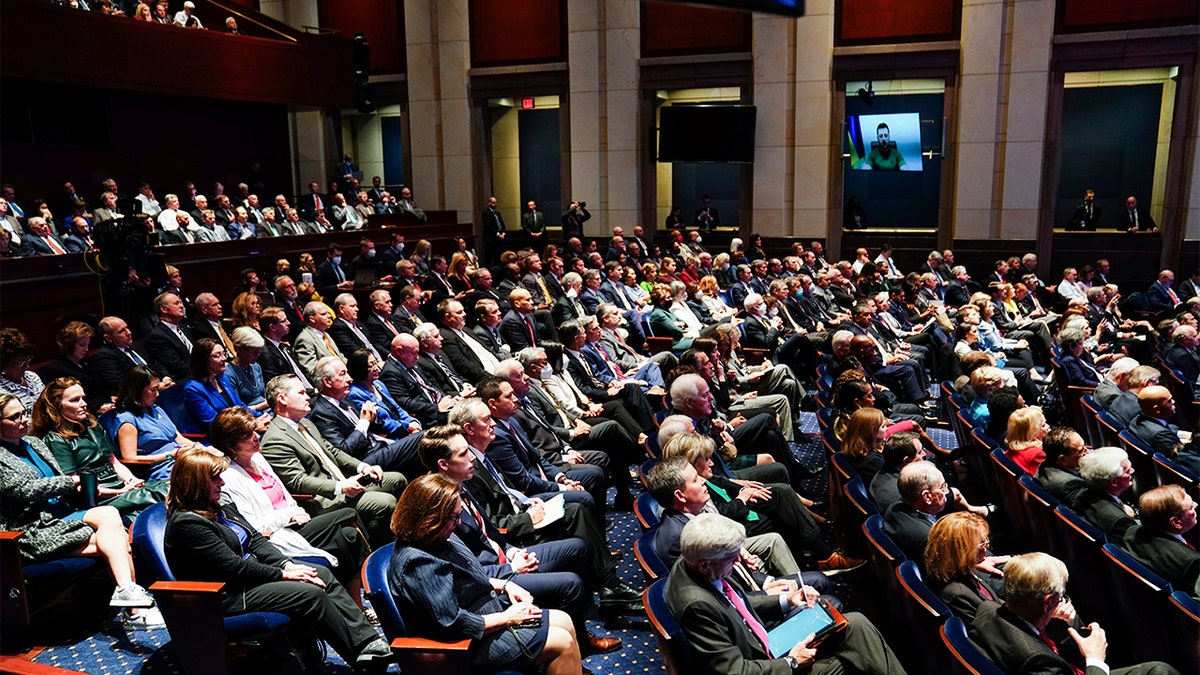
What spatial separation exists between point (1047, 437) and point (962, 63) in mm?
10541

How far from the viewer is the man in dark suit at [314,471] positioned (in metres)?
3.92

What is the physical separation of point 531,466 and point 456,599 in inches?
63.7

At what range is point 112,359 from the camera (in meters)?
5.51

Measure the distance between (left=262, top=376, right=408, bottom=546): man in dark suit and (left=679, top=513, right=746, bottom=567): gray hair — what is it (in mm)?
1758

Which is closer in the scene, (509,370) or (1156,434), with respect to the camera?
(509,370)

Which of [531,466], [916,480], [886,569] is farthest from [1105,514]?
[531,466]

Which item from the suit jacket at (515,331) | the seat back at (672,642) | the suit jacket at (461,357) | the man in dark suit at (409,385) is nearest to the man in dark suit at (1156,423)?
the seat back at (672,642)

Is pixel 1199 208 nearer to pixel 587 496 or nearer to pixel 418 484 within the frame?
pixel 587 496

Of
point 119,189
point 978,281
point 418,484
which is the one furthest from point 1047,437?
point 119,189

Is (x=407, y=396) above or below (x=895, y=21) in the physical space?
below

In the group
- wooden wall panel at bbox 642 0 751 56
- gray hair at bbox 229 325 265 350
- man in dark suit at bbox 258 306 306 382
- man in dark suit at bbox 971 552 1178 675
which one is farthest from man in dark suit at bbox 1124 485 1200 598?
wooden wall panel at bbox 642 0 751 56

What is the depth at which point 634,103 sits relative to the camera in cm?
1459

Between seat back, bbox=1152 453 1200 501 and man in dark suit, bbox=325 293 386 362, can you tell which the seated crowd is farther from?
seat back, bbox=1152 453 1200 501

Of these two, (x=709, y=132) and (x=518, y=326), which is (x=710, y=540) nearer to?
(x=518, y=326)
